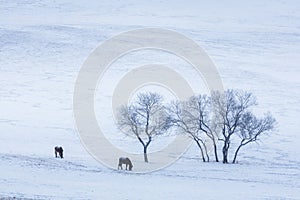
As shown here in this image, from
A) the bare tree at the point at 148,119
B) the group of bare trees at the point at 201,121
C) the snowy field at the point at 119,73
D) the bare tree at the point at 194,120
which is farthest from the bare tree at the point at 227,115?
the bare tree at the point at 148,119

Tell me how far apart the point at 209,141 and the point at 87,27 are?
67.4 m

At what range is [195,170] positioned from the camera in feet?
105

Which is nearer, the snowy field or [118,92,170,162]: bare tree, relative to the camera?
the snowy field

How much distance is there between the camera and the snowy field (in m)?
25.9

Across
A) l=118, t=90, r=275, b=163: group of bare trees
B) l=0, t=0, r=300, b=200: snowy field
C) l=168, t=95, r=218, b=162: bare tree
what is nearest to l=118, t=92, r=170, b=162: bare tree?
l=118, t=90, r=275, b=163: group of bare trees

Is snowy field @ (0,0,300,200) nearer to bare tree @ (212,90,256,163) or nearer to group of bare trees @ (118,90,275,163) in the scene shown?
group of bare trees @ (118,90,275,163)

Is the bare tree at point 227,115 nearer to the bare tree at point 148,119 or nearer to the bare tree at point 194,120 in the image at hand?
the bare tree at point 194,120

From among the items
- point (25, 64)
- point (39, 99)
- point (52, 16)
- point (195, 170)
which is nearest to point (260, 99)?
point (39, 99)

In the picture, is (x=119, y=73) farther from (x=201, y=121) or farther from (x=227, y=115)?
(x=201, y=121)

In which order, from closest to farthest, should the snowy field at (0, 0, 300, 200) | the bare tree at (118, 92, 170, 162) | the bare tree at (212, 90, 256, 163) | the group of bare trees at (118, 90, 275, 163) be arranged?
the snowy field at (0, 0, 300, 200) < the bare tree at (118, 92, 170, 162) < the group of bare trees at (118, 90, 275, 163) < the bare tree at (212, 90, 256, 163)

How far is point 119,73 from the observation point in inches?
3083

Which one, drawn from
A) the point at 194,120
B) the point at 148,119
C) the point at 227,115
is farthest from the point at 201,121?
the point at 148,119

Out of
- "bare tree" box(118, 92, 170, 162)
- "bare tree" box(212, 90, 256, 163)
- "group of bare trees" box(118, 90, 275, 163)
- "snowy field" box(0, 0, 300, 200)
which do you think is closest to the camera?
"snowy field" box(0, 0, 300, 200)

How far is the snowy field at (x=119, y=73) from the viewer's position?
25.9m
